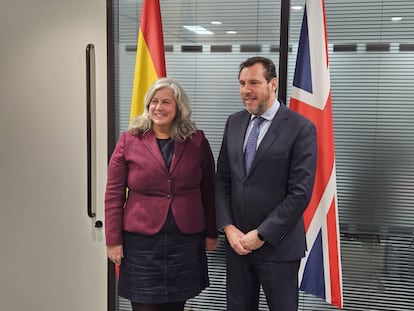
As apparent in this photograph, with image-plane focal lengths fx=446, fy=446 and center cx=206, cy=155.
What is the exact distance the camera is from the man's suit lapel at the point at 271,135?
1793 mm

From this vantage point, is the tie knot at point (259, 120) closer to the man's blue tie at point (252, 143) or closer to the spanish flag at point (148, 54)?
the man's blue tie at point (252, 143)

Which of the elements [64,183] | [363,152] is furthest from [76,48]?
[363,152]

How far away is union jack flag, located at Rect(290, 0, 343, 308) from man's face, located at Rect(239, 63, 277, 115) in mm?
466

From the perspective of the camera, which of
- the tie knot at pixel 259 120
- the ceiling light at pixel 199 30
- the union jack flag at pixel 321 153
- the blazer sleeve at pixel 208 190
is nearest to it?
the tie knot at pixel 259 120

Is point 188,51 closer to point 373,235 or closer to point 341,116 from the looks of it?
point 341,116

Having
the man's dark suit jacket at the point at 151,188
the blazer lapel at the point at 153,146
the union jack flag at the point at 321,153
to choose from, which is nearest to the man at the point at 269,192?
the man's dark suit jacket at the point at 151,188

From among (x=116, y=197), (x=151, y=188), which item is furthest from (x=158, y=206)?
(x=116, y=197)

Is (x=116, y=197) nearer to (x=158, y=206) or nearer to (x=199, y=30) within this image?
(x=158, y=206)

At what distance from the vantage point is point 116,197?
1955 mm

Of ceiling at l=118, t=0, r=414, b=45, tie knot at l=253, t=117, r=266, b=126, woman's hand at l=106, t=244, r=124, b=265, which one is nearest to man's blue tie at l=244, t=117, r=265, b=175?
tie knot at l=253, t=117, r=266, b=126

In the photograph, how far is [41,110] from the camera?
2.75m

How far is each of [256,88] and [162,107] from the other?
1.36ft

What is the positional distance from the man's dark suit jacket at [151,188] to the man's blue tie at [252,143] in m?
0.25

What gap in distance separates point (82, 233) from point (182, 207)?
1099mm
